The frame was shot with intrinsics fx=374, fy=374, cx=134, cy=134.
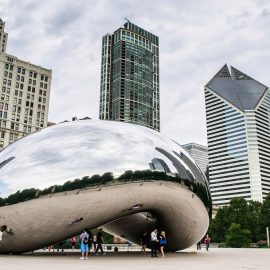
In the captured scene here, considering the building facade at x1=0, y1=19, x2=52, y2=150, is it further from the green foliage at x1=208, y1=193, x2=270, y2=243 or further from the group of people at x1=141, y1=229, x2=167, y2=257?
the group of people at x1=141, y1=229, x2=167, y2=257

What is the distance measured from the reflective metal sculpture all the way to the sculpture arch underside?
0.10ft

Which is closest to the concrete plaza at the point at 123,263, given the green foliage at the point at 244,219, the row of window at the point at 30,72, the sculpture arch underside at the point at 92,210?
the sculpture arch underside at the point at 92,210

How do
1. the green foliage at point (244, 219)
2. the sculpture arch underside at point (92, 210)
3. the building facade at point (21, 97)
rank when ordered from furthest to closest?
the building facade at point (21, 97)
the green foliage at point (244, 219)
the sculpture arch underside at point (92, 210)

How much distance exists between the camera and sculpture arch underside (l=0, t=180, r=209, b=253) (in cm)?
1127

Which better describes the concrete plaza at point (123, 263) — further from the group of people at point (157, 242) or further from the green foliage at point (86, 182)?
the green foliage at point (86, 182)

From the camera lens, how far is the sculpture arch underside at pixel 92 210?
37.0ft

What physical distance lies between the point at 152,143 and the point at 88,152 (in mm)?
2189

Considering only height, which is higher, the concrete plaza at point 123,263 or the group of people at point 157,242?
the group of people at point 157,242

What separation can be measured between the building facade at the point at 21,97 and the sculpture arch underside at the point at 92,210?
9867 centimetres

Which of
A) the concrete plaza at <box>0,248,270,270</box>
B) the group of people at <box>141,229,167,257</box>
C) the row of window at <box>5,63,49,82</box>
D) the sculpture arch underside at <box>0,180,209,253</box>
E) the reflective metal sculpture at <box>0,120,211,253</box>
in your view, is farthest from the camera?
the row of window at <box>5,63,49,82</box>

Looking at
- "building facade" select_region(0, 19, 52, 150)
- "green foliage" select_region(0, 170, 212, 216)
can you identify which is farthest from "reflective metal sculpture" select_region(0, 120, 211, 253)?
"building facade" select_region(0, 19, 52, 150)

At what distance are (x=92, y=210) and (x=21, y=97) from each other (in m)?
108

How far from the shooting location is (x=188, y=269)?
348 inches

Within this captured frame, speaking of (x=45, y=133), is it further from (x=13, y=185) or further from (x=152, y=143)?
(x=152, y=143)
